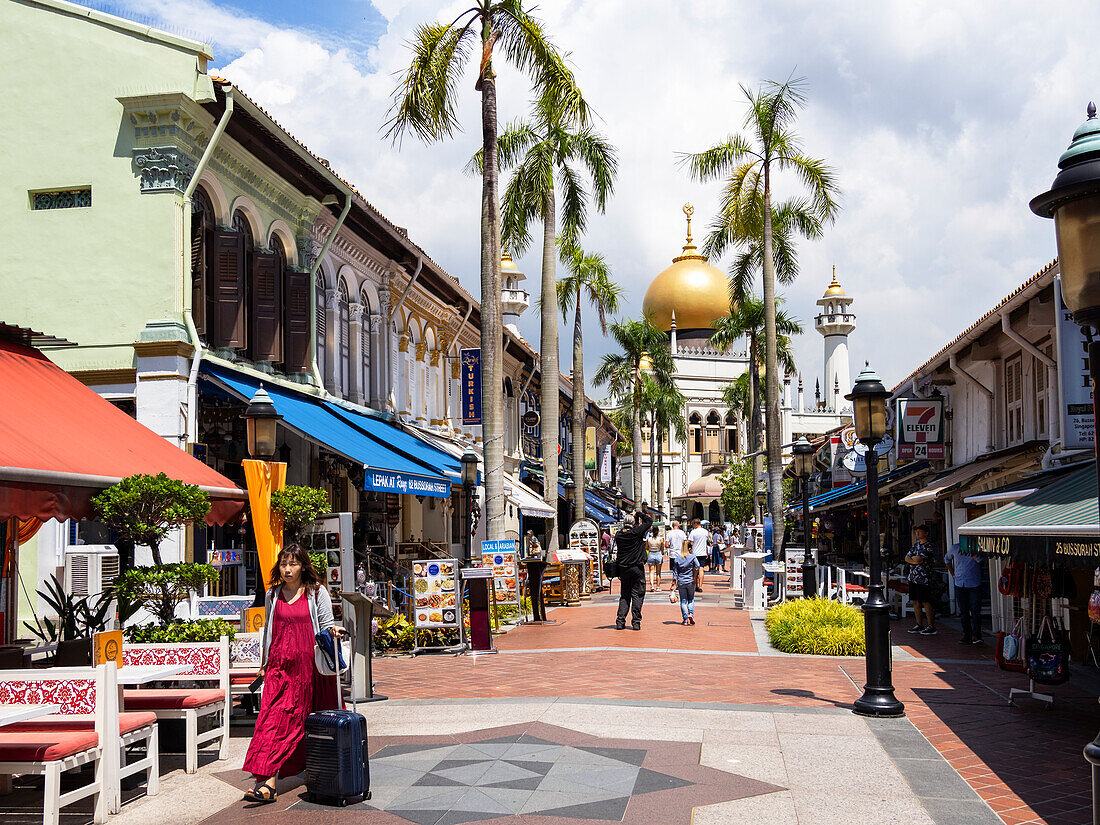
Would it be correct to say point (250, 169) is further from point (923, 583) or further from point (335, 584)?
point (923, 583)

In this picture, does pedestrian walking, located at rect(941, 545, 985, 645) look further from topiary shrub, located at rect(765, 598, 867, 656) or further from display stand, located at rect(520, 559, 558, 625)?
display stand, located at rect(520, 559, 558, 625)

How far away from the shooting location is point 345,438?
51.9 ft

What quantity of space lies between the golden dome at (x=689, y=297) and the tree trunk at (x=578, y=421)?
150ft

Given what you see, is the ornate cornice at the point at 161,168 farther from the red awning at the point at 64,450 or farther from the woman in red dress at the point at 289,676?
the woman in red dress at the point at 289,676

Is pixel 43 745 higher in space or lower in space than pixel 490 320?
lower

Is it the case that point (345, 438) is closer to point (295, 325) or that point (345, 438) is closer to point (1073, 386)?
point (295, 325)

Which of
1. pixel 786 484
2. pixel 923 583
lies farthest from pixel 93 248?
pixel 786 484

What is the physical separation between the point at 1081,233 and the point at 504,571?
14690 millimetres

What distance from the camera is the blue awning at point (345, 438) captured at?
572 inches

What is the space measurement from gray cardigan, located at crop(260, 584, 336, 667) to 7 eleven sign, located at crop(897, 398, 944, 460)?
55.1 feet

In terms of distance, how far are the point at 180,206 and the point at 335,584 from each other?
6593 millimetres

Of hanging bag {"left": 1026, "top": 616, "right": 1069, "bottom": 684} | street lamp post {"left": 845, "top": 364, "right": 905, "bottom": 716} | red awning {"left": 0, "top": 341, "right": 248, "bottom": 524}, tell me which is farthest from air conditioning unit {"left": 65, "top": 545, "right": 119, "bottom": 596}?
hanging bag {"left": 1026, "top": 616, "right": 1069, "bottom": 684}

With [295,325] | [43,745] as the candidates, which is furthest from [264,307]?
[43,745]

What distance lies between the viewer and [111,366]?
14.2 meters
